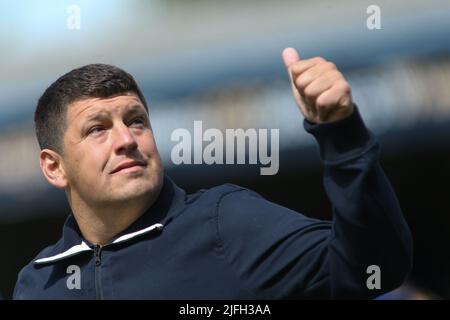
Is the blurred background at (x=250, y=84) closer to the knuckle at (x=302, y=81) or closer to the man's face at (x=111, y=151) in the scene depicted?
the man's face at (x=111, y=151)

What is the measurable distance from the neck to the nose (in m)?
0.11

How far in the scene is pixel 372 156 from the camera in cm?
140

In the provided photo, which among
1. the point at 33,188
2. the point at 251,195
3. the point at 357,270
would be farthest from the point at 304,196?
the point at 357,270

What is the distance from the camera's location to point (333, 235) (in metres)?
1.51

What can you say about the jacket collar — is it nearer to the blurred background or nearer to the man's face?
the man's face

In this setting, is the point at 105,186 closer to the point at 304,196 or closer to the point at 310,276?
the point at 310,276

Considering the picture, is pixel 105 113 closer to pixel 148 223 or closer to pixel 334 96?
pixel 148 223

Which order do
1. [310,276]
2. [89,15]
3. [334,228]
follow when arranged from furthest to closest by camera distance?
[89,15] < [310,276] < [334,228]

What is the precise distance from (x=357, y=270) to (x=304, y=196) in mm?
2166

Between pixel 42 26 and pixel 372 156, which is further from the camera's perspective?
pixel 42 26

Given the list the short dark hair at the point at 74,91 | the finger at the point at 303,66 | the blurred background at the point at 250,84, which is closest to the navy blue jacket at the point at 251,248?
the finger at the point at 303,66

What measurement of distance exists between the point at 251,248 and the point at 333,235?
21cm

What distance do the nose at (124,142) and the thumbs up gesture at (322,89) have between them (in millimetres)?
511

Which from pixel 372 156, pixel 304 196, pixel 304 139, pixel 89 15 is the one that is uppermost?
pixel 89 15
